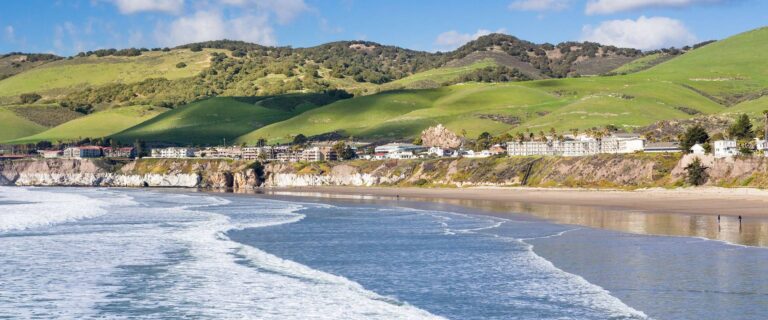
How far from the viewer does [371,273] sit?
138 feet

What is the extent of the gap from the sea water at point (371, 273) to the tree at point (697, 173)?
152ft

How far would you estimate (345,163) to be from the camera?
17738 cm

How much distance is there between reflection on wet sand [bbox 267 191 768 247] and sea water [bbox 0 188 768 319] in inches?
118

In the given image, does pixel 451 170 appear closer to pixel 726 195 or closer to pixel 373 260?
pixel 726 195

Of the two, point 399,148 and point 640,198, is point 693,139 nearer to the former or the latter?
point 640,198

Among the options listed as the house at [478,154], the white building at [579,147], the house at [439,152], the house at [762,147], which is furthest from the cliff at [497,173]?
the house at [439,152]

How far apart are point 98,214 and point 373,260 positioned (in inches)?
1800

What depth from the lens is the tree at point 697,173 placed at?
109 m

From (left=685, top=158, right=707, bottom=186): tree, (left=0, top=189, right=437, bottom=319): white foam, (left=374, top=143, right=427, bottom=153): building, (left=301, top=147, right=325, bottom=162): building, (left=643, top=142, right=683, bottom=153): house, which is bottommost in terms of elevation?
(left=0, top=189, right=437, bottom=319): white foam

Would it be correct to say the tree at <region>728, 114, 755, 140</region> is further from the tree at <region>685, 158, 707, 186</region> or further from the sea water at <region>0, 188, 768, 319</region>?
the sea water at <region>0, 188, 768, 319</region>

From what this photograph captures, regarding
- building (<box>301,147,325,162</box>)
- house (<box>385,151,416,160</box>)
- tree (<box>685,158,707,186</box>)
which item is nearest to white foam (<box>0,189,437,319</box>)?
tree (<box>685,158,707,186</box>)

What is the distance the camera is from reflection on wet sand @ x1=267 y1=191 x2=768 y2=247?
56.3 meters

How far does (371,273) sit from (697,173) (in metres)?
76.9

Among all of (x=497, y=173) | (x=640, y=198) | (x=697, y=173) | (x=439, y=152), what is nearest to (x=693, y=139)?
(x=697, y=173)
